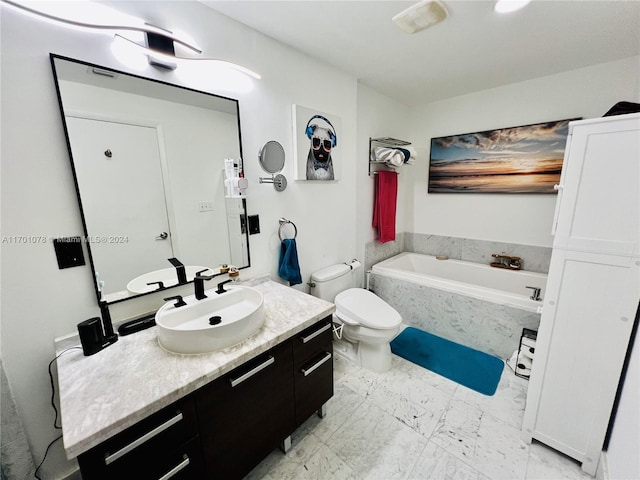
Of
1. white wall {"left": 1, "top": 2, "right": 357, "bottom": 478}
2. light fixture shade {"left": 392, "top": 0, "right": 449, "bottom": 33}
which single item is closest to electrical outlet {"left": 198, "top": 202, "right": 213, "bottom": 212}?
white wall {"left": 1, "top": 2, "right": 357, "bottom": 478}

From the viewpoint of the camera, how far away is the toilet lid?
188cm

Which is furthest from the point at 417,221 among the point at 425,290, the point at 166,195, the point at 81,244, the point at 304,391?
the point at 81,244

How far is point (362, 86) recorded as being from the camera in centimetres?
247

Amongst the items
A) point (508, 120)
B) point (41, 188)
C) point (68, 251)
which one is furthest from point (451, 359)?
point (41, 188)

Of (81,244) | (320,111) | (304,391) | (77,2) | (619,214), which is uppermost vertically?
(77,2)

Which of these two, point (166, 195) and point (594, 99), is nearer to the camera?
point (166, 195)

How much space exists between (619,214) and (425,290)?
1.54 meters

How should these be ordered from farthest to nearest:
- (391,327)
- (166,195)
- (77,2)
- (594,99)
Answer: (594,99) < (391,327) < (166,195) < (77,2)

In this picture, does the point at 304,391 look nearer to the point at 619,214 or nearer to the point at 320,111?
the point at 619,214

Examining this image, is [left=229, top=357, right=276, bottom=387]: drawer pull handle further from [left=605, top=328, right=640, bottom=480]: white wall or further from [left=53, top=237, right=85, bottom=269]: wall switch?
[left=605, top=328, right=640, bottom=480]: white wall

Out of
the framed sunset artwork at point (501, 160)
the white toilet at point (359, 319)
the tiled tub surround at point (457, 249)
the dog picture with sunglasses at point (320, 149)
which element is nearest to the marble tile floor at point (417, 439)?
the white toilet at point (359, 319)

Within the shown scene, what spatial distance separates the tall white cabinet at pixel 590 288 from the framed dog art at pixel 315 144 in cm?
143

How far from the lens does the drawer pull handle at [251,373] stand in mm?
1041

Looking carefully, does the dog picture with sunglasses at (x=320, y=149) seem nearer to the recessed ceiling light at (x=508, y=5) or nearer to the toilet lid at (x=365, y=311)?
the toilet lid at (x=365, y=311)
